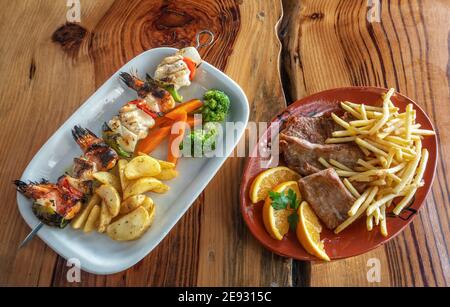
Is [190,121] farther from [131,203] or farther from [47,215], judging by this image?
[47,215]

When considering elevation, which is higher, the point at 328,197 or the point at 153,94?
the point at 153,94

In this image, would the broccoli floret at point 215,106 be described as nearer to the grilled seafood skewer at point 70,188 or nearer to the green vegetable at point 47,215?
the grilled seafood skewer at point 70,188

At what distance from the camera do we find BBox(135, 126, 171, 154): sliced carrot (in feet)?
8.52

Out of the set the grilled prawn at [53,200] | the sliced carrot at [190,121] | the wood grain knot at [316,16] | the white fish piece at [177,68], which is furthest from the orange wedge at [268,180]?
the wood grain knot at [316,16]

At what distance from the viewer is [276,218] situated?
7.34 feet

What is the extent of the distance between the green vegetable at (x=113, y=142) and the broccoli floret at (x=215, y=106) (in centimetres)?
53

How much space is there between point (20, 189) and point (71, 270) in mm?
510

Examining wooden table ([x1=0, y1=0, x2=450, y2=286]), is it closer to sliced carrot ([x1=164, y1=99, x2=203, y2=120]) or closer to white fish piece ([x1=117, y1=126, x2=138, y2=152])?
sliced carrot ([x1=164, y1=99, x2=203, y2=120])

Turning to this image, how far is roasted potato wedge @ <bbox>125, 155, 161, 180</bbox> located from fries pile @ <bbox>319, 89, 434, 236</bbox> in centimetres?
92

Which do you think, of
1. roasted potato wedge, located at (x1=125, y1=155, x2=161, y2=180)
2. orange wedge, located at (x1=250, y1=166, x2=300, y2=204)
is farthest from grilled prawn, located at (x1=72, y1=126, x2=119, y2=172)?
orange wedge, located at (x1=250, y1=166, x2=300, y2=204)

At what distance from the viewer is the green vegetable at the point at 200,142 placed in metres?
2.54

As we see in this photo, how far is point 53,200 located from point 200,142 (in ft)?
2.82

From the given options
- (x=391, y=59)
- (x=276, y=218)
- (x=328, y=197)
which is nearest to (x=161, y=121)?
(x=276, y=218)

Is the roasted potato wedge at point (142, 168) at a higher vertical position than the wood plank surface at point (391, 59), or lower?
higher
